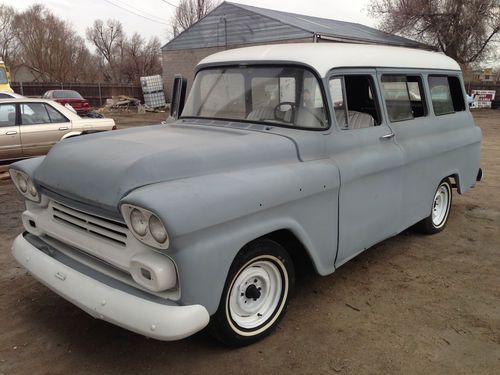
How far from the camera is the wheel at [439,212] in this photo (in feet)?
16.6

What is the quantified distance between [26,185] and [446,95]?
14.6 feet

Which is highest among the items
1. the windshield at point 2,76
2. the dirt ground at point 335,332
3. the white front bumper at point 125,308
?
the windshield at point 2,76

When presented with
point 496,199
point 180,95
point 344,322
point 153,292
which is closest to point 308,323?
point 344,322

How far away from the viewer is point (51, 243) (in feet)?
10.5

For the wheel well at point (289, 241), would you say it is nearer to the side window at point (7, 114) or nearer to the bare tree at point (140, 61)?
the side window at point (7, 114)

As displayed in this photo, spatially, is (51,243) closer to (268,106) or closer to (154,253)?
(154,253)

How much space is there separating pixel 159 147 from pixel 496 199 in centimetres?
578

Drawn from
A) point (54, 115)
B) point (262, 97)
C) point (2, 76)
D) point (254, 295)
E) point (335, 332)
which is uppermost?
point (2, 76)

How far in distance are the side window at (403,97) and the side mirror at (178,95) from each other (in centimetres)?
198

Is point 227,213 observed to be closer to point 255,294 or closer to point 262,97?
point 255,294

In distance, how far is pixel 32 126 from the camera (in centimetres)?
834

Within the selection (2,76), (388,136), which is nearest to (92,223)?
(388,136)

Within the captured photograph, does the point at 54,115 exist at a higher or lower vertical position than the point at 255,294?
higher

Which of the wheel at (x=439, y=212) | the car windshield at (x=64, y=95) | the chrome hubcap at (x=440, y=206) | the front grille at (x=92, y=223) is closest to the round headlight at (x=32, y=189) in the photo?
the front grille at (x=92, y=223)
